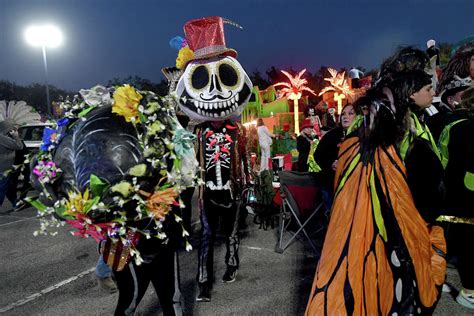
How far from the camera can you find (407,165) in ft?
6.87

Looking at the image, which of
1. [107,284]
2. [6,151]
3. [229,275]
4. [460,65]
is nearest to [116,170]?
[107,284]

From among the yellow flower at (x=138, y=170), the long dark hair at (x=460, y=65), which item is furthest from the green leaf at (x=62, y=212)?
the long dark hair at (x=460, y=65)

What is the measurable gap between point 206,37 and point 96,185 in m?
2.31

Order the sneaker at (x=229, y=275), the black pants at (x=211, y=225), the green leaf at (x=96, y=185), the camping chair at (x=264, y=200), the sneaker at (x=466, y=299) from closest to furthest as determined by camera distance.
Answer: the green leaf at (x=96, y=185) < the sneaker at (x=466, y=299) < the black pants at (x=211, y=225) < the sneaker at (x=229, y=275) < the camping chair at (x=264, y=200)

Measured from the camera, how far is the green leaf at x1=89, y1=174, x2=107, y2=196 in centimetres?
176

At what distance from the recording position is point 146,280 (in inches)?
88.8

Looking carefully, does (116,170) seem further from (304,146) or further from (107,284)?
(304,146)

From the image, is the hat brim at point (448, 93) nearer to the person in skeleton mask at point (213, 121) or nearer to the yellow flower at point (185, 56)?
the person in skeleton mask at point (213, 121)

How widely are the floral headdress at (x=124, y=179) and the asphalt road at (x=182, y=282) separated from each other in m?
1.73

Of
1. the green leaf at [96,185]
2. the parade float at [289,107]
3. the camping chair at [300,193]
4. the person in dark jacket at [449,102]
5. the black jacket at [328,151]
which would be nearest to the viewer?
the green leaf at [96,185]

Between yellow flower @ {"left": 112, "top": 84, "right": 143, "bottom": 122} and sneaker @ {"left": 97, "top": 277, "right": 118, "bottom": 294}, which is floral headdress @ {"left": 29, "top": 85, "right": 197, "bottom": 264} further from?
sneaker @ {"left": 97, "top": 277, "right": 118, "bottom": 294}

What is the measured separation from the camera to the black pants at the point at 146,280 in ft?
7.19

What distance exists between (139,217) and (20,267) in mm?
3787

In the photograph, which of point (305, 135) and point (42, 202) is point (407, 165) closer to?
point (42, 202)
